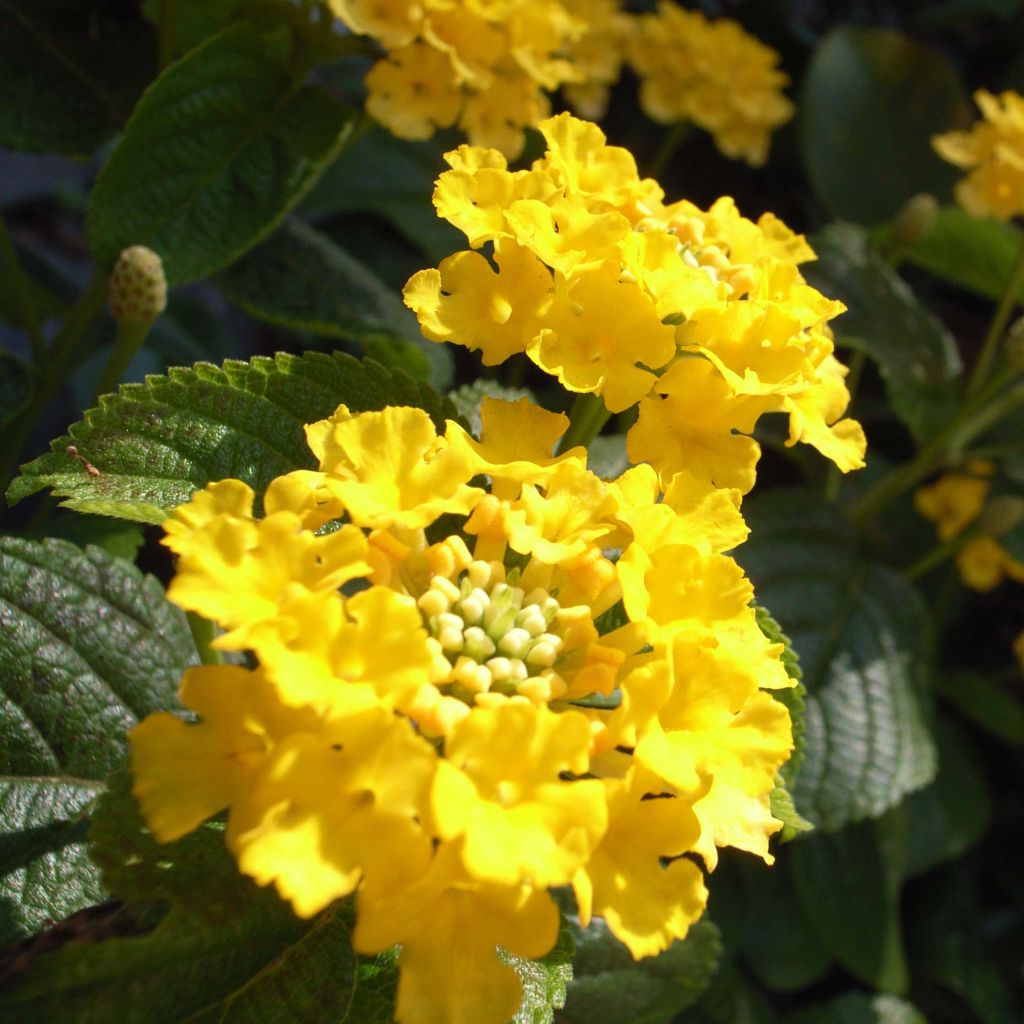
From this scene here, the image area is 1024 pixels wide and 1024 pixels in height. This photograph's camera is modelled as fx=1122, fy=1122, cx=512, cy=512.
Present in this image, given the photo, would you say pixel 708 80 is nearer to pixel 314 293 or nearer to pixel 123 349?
pixel 314 293

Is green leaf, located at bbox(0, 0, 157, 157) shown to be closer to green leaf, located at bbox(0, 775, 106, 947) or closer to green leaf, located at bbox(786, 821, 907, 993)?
green leaf, located at bbox(0, 775, 106, 947)

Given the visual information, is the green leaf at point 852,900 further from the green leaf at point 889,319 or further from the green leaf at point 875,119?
the green leaf at point 875,119

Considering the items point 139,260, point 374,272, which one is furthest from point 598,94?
point 139,260

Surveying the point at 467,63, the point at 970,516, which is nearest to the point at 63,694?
the point at 467,63

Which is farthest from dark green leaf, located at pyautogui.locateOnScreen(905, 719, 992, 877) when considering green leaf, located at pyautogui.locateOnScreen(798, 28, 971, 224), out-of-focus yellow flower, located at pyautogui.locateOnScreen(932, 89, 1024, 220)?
green leaf, located at pyautogui.locateOnScreen(798, 28, 971, 224)

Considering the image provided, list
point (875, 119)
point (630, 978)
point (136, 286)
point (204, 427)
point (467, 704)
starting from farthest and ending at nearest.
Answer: point (875, 119)
point (630, 978)
point (136, 286)
point (204, 427)
point (467, 704)
